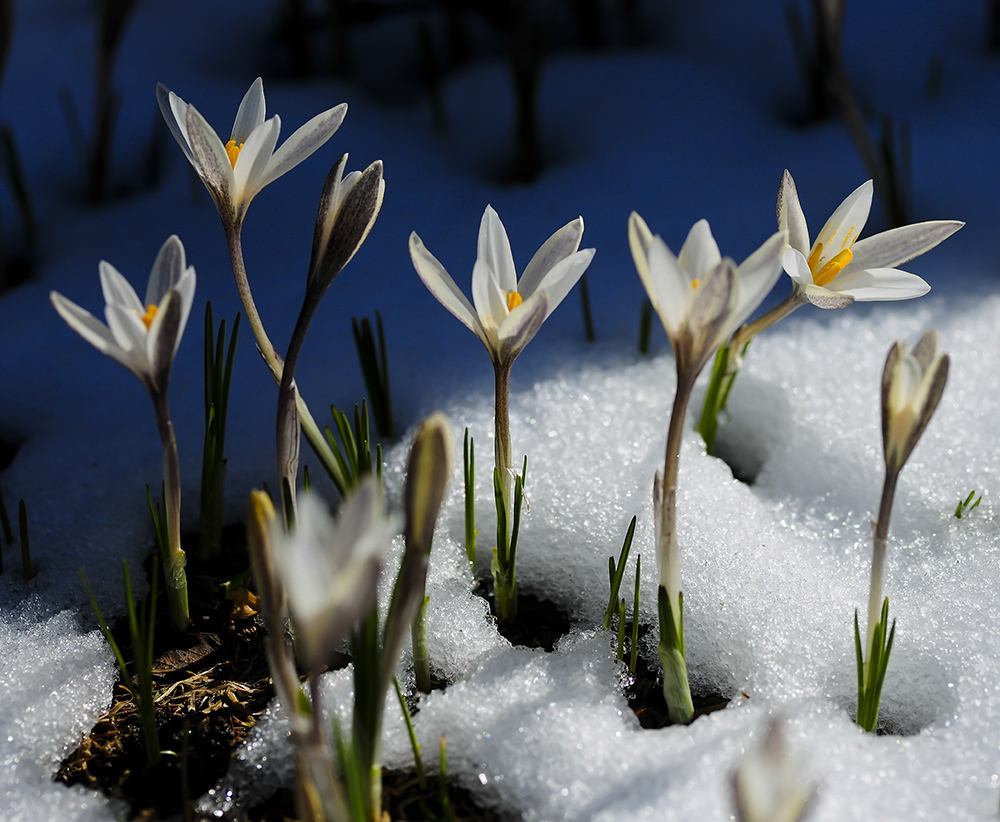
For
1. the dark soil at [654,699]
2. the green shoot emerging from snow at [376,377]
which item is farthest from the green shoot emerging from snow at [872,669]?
the green shoot emerging from snow at [376,377]

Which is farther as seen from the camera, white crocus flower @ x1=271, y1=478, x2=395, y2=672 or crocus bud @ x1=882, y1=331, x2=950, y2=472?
crocus bud @ x1=882, y1=331, x2=950, y2=472

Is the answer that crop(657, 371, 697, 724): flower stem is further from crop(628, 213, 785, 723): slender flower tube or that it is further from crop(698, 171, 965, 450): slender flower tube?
crop(698, 171, 965, 450): slender flower tube

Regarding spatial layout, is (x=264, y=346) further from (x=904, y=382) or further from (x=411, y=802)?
(x=904, y=382)

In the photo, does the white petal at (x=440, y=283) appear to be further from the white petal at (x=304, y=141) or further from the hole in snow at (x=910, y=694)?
the hole in snow at (x=910, y=694)

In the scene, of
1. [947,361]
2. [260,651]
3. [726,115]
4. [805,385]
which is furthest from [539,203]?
[947,361]

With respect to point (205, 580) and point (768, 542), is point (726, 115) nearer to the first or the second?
point (768, 542)

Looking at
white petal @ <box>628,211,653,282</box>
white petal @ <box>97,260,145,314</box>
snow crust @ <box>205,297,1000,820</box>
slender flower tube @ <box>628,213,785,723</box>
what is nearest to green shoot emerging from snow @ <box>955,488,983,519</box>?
snow crust @ <box>205,297,1000,820</box>
